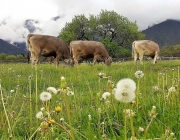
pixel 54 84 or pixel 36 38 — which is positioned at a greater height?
pixel 36 38

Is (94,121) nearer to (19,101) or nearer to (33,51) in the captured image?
(19,101)

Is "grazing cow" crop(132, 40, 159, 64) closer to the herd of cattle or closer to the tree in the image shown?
the herd of cattle

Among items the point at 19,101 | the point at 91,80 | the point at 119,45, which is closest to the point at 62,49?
the point at 91,80

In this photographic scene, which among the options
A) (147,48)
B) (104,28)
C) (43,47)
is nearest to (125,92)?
(43,47)

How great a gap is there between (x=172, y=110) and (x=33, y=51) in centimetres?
1563

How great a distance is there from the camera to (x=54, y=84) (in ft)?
25.7

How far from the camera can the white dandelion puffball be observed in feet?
5.21

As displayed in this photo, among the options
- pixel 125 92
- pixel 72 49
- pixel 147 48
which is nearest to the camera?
pixel 125 92

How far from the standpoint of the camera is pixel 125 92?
1.62 metres

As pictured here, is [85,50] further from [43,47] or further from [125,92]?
[125,92]

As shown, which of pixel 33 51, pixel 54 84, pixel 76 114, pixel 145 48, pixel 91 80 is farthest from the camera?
pixel 145 48

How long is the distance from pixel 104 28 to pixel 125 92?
232ft

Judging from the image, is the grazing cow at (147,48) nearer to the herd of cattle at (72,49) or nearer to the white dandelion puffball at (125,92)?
the herd of cattle at (72,49)

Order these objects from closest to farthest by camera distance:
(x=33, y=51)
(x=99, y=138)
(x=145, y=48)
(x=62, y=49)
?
(x=99, y=138) → (x=33, y=51) → (x=62, y=49) → (x=145, y=48)
